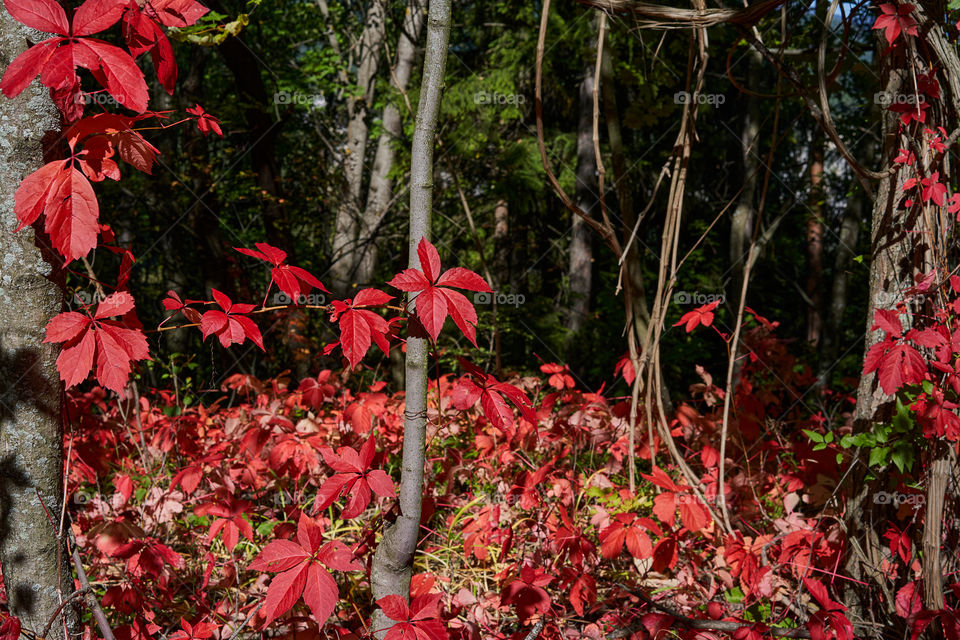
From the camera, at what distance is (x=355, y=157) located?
5.56 metres

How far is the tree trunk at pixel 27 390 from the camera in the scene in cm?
119

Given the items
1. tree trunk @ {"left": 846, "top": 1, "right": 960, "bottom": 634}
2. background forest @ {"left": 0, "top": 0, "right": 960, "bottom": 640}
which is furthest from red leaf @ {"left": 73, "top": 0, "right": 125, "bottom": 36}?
tree trunk @ {"left": 846, "top": 1, "right": 960, "bottom": 634}

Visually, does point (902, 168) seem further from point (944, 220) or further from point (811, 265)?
point (811, 265)

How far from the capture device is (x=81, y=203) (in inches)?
40.0

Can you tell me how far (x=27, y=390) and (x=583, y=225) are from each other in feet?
17.8

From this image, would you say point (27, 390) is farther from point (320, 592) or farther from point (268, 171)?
point (268, 171)

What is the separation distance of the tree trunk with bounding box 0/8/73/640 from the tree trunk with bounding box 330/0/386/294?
386cm

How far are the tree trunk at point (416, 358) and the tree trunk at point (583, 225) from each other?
472 centimetres

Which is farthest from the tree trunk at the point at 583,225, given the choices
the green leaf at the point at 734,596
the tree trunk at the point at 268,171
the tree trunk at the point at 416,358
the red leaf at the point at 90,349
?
Answer: the red leaf at the point at 90,349

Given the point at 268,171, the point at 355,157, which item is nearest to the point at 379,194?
the point at 355,157

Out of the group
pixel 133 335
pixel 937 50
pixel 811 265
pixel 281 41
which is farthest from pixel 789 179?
pixel 133 335

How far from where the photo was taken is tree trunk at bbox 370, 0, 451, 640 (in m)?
1.17

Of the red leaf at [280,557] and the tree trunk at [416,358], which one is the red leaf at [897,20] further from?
the red leaf at [280,557]

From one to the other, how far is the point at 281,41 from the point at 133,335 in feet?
21.4
